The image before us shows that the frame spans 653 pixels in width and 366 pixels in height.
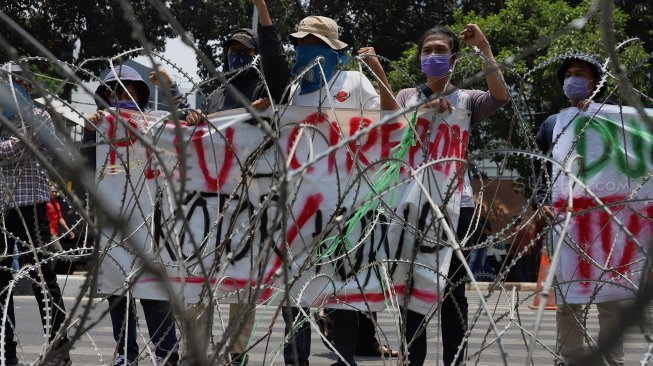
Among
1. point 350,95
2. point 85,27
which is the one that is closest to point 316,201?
point 350,95

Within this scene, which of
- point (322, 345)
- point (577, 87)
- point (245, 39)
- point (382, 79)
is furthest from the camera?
point (322, 345)

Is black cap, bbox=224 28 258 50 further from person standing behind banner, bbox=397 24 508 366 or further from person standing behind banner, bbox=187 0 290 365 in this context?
person standing behind banner, bbox=397 24 508 366

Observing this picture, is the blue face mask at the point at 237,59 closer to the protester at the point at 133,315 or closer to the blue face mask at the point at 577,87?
the protester at the point at 133,315

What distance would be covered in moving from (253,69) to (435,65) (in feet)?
3.00

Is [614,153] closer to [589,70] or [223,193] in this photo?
[589,70]

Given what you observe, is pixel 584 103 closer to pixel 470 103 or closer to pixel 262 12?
pixel 470 103

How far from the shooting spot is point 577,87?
4.20 meters

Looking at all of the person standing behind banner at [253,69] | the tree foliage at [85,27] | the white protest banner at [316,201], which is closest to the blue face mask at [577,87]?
the white protest banner at [316,201]

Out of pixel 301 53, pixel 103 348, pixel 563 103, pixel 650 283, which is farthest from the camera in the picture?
pixel 563 103

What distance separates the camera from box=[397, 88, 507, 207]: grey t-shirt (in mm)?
4043

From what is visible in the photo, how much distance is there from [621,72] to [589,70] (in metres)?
3.06

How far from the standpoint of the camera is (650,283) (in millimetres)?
998

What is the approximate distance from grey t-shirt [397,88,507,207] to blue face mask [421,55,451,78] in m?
0.09

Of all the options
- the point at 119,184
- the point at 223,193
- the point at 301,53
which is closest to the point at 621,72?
the point at 301,53
